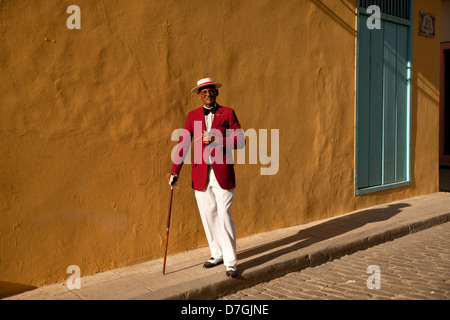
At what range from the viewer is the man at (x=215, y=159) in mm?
4418

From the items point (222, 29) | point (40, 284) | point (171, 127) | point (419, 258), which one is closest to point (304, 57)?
point (222, 29)

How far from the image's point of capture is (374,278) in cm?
456

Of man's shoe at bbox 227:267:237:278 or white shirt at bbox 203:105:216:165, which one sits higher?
white shirt at bbox 203:105:216:165

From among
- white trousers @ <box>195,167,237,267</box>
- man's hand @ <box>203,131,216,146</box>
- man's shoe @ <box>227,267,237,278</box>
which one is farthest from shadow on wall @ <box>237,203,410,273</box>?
man's hand @ <box>203,131,216,146</box>

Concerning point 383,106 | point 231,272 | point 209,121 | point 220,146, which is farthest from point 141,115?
point 383,106

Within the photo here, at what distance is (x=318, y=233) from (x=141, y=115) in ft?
8.68

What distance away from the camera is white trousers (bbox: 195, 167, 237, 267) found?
4438 mm

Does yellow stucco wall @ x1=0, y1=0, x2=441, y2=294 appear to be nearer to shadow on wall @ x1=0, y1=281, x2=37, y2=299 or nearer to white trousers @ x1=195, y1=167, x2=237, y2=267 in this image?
shadow on wall @ x1=0, y1=281, x2=37, y2=299

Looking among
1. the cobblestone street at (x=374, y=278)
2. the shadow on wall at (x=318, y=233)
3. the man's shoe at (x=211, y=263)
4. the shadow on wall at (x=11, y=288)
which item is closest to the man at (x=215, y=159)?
the man's shoe at (x=211, y=263)

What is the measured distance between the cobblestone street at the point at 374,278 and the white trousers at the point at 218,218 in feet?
A: 1.33

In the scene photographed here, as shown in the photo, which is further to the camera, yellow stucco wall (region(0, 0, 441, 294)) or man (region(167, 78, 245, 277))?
man (region(167, 78, 245, 277))

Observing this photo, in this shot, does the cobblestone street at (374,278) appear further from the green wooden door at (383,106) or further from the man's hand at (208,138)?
the green wooden door at (383,106)

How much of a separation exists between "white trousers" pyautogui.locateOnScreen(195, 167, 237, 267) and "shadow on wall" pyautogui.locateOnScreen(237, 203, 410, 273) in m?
0.25
